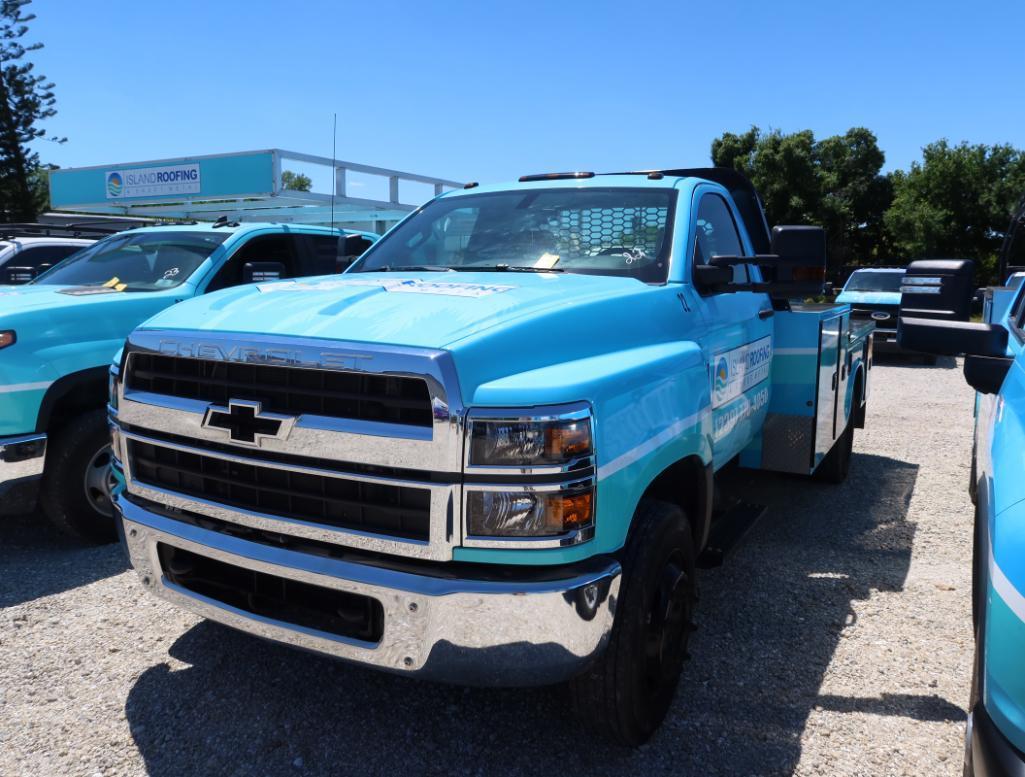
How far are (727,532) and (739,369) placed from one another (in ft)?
→ 2.62

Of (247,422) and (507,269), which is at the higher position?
(507,269)

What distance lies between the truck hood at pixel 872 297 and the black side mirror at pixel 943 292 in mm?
12660

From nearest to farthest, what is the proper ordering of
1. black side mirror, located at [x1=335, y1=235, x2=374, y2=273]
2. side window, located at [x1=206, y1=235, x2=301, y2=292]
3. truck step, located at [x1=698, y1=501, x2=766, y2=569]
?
truck step, located at [x1=698, y1=501, x2=766, y2=569]
black side mirror, located at [x1=335, y1=235, x2=374, y2=273]
side window, located at [x1=206, y1=235, x2=301, y2=292]

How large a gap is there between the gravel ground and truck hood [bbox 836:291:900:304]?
443 inches

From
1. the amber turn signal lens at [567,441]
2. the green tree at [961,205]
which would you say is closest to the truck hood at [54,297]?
the amber turn signal lens at [567,441]

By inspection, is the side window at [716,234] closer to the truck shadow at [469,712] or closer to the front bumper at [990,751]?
the truck shadow at [469,712]

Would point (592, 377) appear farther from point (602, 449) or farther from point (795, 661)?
point (795, 661)

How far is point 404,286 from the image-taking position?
3.08 meters

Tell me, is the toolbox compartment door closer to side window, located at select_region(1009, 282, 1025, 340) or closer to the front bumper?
side window, located at select_region(1009, 282, 1025, 340)

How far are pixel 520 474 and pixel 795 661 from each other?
1.96 meters

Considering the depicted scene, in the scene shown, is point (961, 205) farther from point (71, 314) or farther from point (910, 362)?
point (71, 314)

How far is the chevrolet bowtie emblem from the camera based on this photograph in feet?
7.98

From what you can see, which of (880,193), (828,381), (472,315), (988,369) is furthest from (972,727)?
(880,193)

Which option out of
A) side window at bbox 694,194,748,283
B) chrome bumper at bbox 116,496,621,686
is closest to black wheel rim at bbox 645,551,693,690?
chrome bumper at bbox 116,496,621,686
